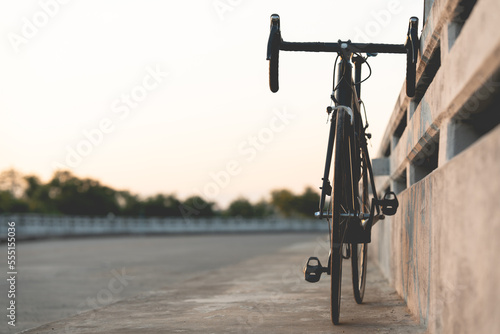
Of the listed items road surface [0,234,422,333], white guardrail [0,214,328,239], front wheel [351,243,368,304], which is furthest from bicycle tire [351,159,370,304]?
white guardrail [0,214,328,239]

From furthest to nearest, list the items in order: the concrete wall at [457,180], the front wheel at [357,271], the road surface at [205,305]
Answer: the front wheel at [357,271] → the road surface at [205,305] → the concrete wall at [457,180]

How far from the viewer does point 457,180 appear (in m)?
3.01

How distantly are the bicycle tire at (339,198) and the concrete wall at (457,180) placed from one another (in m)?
0.52

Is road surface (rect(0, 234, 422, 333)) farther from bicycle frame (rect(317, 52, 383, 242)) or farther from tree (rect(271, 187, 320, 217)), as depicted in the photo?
tree (rect(271, 187, 320, 217))

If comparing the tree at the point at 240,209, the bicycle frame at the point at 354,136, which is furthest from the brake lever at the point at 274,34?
the tree at the point at 240,209

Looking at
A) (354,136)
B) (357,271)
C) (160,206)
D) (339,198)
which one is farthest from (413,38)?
(160,206)

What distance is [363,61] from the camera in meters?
5.21

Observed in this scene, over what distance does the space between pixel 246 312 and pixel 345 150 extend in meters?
1.74

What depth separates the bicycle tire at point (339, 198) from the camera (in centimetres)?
421

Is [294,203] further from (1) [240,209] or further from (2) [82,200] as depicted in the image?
(2) [82,200]

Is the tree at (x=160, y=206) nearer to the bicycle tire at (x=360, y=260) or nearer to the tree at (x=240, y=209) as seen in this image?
the tree at (x=240, y=209)

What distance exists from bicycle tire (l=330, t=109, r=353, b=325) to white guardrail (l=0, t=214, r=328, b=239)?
2818 centimetres

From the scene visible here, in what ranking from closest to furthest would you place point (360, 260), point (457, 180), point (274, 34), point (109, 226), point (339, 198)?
1. point (457, 180)
2. point (339, 198)
3. point (274, 34)
4. point (360, 260)
5. point (109, 226)

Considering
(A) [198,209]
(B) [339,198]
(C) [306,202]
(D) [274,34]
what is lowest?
(B) [339,198]
